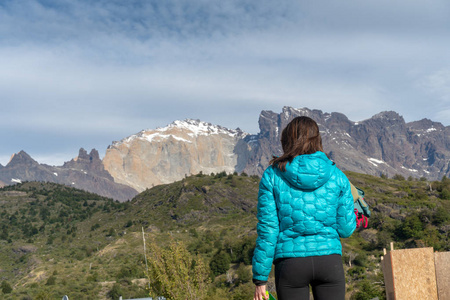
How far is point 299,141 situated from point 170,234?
3193cm

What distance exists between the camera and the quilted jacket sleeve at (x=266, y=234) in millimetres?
4070

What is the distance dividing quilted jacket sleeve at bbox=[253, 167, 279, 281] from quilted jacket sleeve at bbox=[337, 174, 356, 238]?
2.04 ft

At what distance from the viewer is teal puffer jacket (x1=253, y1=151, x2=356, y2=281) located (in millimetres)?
4047

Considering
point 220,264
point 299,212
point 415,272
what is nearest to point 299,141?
point 299,212

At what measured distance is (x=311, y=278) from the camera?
12.9 ft

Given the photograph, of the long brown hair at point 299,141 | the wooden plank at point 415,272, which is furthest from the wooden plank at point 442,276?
the long brown hair at point 299,141

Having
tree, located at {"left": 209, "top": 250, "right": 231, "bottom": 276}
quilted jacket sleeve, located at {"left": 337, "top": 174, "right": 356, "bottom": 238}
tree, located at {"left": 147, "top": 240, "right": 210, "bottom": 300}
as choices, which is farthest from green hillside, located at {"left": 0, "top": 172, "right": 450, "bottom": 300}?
quilted jacket sleeve, located at {"left": 337, "top": 174, "right": 356, "bottom": 238}

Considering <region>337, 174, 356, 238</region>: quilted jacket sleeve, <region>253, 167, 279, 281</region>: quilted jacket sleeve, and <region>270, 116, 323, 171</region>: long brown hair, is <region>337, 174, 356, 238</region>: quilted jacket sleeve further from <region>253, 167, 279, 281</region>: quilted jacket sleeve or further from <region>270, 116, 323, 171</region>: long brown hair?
<region>253, 167, 279, 281</region>: quilted jacket sleeve

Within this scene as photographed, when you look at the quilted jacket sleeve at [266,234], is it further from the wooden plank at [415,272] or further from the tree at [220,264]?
the tree at [220,264]

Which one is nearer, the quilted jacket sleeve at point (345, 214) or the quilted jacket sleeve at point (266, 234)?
the quilted jacket sleeve at point (266, 234)

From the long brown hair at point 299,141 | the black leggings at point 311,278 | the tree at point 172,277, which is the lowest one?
the tree at point 172,277

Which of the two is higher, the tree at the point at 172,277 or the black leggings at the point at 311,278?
the black leggings at the point at 311,278

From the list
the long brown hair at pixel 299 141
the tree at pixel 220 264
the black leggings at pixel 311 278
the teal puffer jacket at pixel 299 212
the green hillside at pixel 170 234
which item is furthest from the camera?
the tree at pixel 220 264

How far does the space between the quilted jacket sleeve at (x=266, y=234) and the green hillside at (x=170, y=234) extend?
33.2 metres
